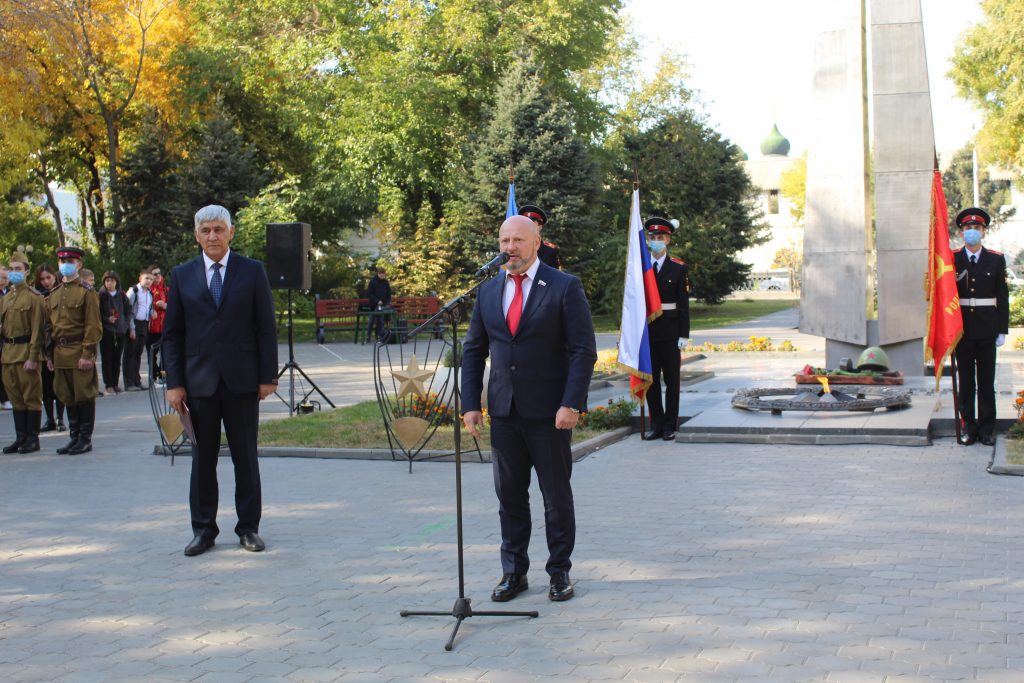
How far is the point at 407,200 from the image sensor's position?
3731 cm

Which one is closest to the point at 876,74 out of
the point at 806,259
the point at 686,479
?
the point at 806,259

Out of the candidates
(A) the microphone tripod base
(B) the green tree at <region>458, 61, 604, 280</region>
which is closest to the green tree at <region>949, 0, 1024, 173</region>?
(B) the green tree at <region>458, 61, 604, 280</region>

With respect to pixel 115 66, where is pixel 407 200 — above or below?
below

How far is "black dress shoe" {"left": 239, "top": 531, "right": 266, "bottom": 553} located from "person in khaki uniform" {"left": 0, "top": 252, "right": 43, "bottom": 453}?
17.7 feet

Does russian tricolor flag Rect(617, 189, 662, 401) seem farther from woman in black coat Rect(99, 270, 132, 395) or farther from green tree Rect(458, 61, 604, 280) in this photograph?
green tree Rect(458, 61, 604, 280)

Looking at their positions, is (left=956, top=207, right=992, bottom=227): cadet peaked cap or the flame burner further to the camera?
the flame burner

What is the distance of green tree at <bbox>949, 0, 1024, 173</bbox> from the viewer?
123 feet

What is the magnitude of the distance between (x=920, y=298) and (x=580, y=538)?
1006 cm

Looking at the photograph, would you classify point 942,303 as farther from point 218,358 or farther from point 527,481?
point 218,358

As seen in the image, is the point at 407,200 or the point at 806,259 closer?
the point at 806,259

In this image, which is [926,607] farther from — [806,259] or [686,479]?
[806,259]

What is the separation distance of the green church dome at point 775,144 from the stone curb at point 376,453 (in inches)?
4708

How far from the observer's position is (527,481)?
602 centimetres

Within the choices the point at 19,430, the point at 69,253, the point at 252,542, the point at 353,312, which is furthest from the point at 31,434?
the point at 353,312
